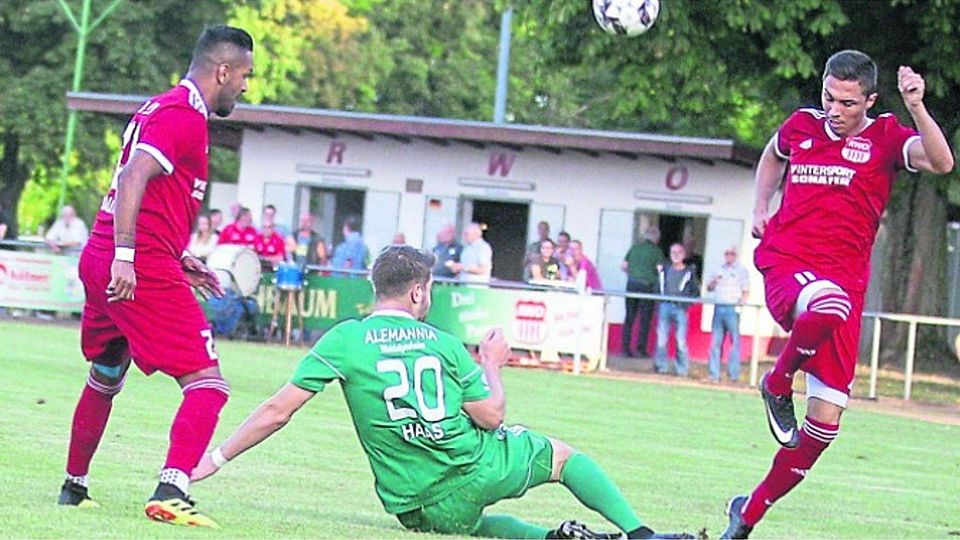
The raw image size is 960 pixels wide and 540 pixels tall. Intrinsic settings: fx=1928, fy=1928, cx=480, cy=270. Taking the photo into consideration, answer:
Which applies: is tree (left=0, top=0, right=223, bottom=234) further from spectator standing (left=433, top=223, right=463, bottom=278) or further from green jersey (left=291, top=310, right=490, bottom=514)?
green jersey (left=291, top=310, right=490, bottom=514)

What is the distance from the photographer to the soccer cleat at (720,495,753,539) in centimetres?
918

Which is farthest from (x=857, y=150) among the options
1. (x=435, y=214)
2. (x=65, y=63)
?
(x=65, y=63)

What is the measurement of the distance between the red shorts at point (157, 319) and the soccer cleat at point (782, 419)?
109 inches

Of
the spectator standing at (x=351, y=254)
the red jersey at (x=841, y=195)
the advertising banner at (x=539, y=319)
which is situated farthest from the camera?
the spectator standing at (x=351, y=254)

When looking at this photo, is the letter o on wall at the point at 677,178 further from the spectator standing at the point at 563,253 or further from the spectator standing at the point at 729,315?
the spectator standing at the point at 729,315

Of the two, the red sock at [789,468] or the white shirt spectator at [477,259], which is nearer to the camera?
the red sock at [789,468]

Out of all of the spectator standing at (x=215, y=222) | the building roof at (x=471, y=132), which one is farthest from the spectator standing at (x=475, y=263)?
the building roof at (x=471, y=132)

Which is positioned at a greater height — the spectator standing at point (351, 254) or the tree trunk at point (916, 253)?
the tree trunk at point (916, 253)

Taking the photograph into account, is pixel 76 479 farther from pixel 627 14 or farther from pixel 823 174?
pixel 627 14

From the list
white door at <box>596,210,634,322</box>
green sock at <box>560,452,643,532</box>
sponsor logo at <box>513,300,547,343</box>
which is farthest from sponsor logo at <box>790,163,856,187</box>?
white door at <box>596,210,634,322</box>

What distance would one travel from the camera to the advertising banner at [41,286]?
30844mm

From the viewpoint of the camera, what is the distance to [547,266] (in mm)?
29469

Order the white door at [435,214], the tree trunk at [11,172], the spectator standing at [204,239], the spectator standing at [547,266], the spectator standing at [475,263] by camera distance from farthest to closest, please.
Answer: the tree trunk at [11,172], the white door at [435,214], the spectator standing at [204,239], the spectator standing at [547,266], the spectator standing at [475,263]

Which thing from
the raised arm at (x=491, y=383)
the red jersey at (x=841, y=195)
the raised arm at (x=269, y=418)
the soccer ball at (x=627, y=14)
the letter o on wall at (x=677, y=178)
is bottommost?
the raised arm at (x=269, y=418)
